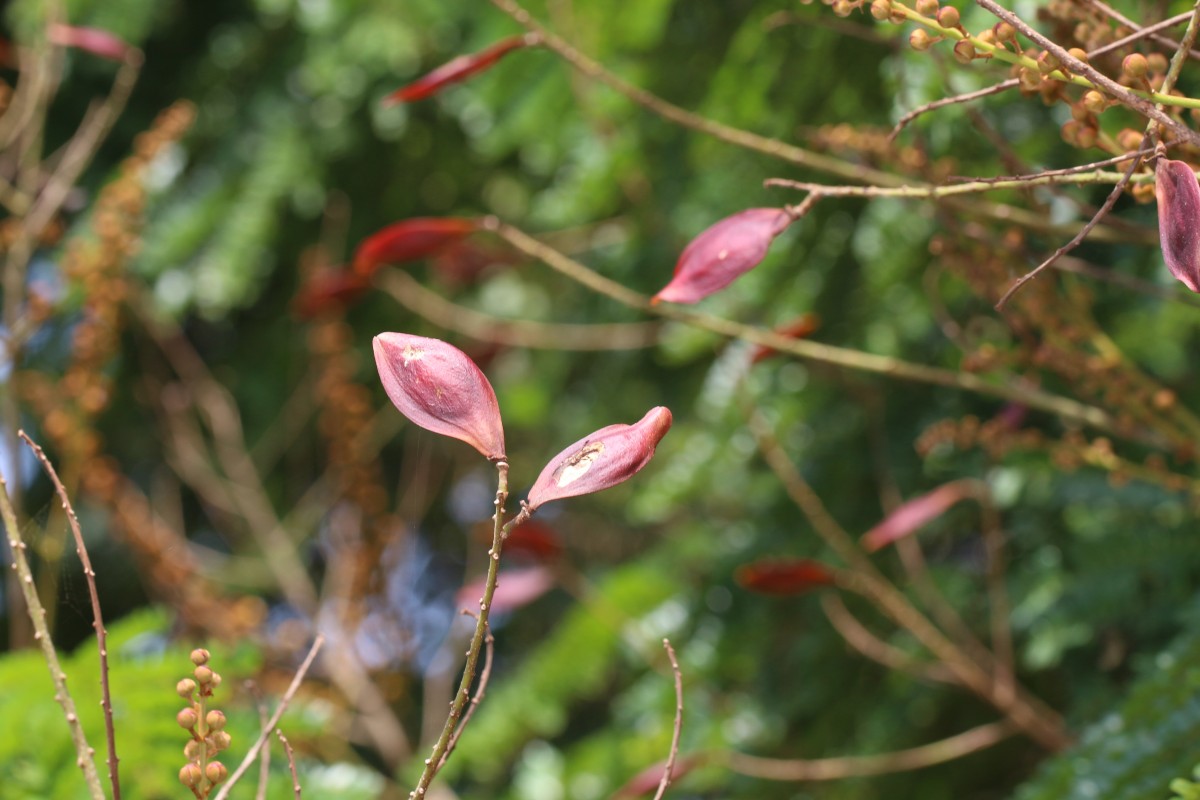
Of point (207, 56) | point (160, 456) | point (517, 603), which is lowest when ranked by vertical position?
point (160, 456)

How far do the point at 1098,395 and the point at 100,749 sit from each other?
3.01 ft

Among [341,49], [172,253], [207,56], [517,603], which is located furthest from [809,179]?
[207,56]

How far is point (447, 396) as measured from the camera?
47 cm

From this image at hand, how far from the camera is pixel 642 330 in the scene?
4.81 feet

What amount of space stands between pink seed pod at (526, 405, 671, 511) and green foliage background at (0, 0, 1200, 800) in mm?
359

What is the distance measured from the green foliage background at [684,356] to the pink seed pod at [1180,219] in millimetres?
277

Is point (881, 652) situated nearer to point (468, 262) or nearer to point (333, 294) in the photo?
point (333, 294)

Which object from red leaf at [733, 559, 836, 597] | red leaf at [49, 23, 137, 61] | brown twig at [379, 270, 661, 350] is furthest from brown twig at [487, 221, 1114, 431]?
red leaf at [49, 23, 137, 61]

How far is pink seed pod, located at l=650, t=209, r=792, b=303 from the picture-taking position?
609mm

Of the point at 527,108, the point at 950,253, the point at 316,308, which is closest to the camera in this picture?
the point at 950,253

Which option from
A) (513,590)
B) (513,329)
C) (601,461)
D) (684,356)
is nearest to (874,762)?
(513,590)

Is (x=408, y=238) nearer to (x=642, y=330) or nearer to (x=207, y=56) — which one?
(x=642, y=330)

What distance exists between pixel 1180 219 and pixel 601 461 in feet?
0.79

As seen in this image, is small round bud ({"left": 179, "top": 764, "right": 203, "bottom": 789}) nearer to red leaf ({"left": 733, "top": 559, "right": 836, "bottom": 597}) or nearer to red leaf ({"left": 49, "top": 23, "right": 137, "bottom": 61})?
red leaf ({"left": 733, "top": 559, "right": 836, "bottom": 597})
